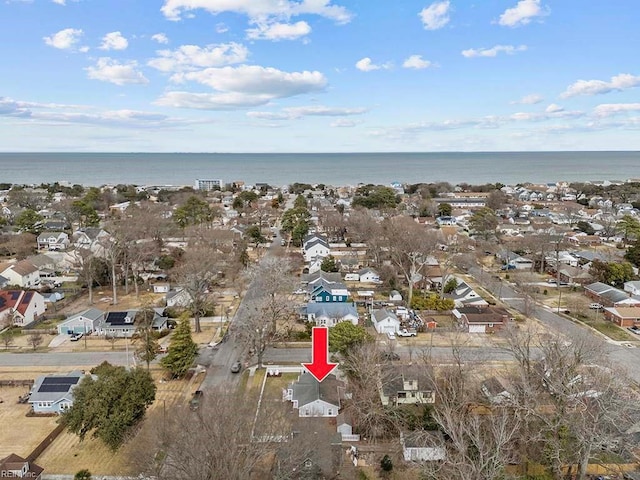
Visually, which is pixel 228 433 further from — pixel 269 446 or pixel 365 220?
pixel 365 220

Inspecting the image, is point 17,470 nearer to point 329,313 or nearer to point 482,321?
point 329,313

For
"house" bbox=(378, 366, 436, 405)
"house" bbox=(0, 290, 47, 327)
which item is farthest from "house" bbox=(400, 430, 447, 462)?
"house" bbox=(0, 290, 47, 327)

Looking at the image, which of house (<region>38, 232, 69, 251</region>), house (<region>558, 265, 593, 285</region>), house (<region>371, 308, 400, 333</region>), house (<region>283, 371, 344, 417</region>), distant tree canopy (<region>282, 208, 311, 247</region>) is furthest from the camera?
distant tree canopy (<region>282, 208, 311, 247</region>)

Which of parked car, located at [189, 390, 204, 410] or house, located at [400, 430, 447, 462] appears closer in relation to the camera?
house, located at [400, 430, 447, 462]

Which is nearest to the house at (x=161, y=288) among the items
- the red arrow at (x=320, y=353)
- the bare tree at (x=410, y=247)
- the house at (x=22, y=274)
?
the house at (x=22, y=274)

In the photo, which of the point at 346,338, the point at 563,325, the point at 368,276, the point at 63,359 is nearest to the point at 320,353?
the point at 346,338

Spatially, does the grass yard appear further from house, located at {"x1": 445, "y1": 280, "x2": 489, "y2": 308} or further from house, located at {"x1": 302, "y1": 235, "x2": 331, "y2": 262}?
house, located at {"x1": 302, "y1": 235, "x2": 331, "y2": 262}
